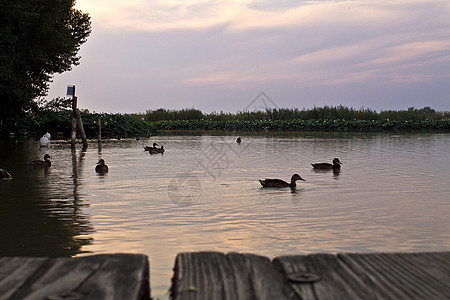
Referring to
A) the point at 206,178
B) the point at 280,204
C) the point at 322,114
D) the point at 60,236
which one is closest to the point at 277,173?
the point at 206,178

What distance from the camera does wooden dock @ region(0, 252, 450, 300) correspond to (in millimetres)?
2119

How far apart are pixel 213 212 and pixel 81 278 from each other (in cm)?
654

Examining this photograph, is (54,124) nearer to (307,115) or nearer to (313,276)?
(307,115)

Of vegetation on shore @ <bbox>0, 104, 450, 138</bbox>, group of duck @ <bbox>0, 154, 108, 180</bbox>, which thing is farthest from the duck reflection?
vegetation on shore @ <bbox>0, 104, 450, 138</bbox>

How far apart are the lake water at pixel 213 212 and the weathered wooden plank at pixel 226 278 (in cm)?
215

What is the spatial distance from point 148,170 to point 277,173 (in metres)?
4.09

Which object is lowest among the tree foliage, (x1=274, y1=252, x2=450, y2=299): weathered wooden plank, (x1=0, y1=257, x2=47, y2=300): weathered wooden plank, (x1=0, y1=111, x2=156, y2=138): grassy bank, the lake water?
the lake water

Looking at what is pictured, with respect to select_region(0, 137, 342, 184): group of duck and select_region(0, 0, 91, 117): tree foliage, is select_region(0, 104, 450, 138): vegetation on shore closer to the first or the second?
select_region(0, 0, 91, 117): tree foliage

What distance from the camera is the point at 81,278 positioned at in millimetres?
2232

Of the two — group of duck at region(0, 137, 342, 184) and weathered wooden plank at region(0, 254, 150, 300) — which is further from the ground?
weathered wooden plank at region(0, 254, 150, 300)

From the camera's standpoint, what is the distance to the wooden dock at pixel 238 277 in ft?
6.95

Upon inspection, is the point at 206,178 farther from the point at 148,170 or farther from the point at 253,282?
the point at 253,282

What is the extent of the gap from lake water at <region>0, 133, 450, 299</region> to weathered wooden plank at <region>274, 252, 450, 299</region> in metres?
2.34

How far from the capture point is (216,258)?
249cm
